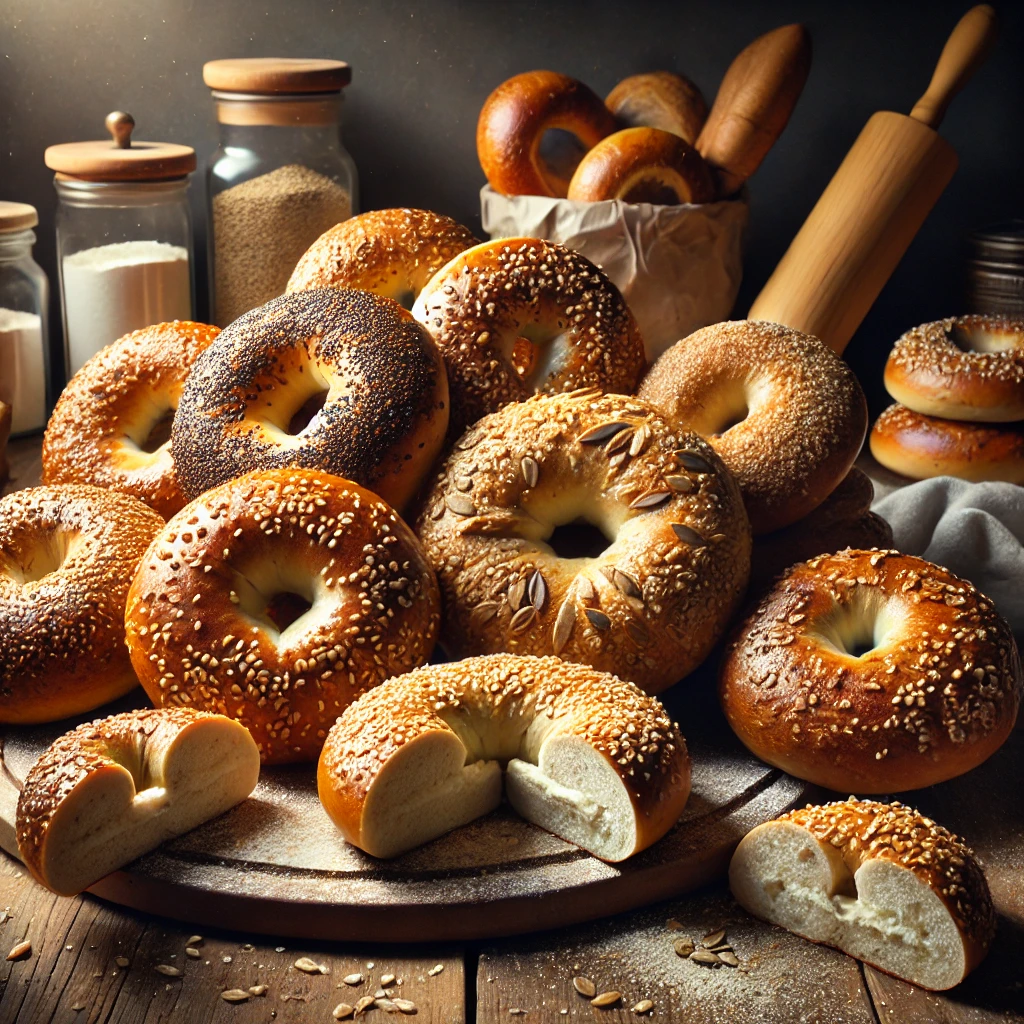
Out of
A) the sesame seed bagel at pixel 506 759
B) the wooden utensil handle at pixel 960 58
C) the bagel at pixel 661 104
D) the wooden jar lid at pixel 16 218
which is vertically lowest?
the sesame seed bagel at pixel 506 759

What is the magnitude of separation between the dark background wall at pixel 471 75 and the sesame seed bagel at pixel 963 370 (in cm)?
32

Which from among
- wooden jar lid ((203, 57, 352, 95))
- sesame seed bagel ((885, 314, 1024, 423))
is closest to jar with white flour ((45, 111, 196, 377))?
wooden jar lid ((203, 57, 352, 95))

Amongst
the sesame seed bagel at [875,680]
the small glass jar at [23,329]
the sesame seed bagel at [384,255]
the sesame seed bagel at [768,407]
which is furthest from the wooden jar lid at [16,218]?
the sesame seed bagel at [875,680]

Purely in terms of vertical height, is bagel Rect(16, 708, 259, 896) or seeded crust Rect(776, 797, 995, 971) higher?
seeded crust Rect(776, 797, 995, 971)

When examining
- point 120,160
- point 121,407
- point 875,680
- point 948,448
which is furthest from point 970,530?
point 120,160

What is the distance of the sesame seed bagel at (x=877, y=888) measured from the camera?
3.22ft

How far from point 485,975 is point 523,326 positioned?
2.68ft

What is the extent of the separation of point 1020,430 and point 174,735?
1.49 meters

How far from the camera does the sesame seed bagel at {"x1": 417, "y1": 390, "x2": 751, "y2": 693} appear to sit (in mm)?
1305

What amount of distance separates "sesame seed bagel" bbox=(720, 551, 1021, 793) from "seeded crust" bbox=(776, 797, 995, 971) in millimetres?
133

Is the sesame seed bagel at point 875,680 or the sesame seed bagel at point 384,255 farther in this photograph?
the sesame seed bagel at point 384,255

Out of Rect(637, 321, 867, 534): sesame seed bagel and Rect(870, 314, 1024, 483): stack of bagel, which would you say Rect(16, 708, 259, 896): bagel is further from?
Rect(870, 314, 1024, 483): stack of bagel

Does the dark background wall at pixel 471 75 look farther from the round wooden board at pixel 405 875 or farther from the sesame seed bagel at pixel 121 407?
the round wooden board at pixel 405 875

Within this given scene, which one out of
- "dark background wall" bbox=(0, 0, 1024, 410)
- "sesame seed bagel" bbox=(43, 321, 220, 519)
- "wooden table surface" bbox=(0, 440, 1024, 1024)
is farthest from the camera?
"dark background wall" bbox=(0, 0, 1024, 410)
